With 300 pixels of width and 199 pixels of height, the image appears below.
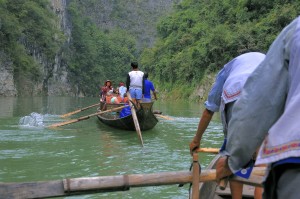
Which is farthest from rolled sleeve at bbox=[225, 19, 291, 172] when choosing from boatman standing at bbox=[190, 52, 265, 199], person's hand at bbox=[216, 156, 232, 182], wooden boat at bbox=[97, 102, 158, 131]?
wooden boat at bbox=[97, 102, 158, 131]

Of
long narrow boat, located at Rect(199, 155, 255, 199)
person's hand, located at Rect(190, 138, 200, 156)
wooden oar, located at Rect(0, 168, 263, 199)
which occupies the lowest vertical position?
long narrow boat, located at Rect(199, 155, 255, 199)

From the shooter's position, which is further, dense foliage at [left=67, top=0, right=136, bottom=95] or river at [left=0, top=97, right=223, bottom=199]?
dense foliage at [left=67, top=0, right=136, bottom=95]

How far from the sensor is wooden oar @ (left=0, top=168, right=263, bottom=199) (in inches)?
73.1

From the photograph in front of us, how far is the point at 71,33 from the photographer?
179ft

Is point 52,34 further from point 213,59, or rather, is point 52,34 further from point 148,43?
point 148,43

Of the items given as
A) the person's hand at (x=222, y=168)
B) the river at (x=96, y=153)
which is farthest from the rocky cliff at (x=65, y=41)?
the person's hand at (x=222, y=168)

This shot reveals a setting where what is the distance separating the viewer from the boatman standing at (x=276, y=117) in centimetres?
111

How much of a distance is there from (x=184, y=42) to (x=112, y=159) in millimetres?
25404

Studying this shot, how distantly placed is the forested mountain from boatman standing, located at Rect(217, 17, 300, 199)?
A: 2063 mm

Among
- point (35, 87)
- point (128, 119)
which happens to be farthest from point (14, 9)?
point (128, 119)

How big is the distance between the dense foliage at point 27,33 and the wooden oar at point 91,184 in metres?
32.6

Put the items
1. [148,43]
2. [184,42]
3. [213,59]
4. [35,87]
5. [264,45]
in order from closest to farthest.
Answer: [264,45]
[213,59]
[184,42]
[35,87]
[148,43]

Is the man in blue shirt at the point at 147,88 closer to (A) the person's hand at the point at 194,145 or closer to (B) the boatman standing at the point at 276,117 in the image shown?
(A) the person's hand at the point at 194,145

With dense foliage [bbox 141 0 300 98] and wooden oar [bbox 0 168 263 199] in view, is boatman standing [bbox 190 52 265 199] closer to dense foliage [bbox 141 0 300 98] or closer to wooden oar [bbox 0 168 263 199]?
wooden oar [bbox 0 168 263 199]
